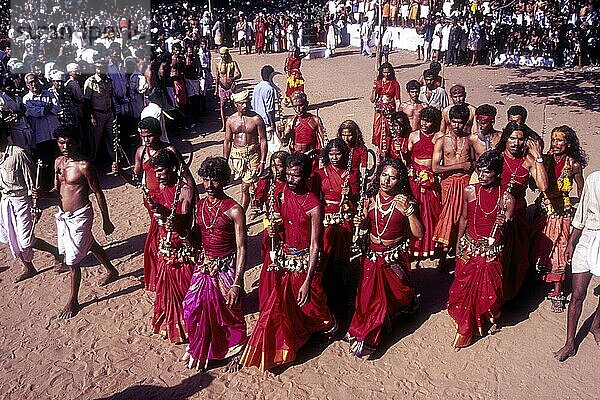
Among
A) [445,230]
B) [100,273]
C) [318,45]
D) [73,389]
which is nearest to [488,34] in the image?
[318,45]

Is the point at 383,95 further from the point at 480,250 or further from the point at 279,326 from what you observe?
the point at 279,326

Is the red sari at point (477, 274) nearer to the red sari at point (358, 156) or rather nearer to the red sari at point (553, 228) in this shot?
the red sari at point (553, 228)

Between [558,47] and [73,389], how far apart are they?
2199cm

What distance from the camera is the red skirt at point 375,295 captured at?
5.46 m

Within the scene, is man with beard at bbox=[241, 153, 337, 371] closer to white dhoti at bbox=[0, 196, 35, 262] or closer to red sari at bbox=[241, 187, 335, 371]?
red sari at bbox=[241, 187, 335, 371]

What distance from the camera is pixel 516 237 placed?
241 inches

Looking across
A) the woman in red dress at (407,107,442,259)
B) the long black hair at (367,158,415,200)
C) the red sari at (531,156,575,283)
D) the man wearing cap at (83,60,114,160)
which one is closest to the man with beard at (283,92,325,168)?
the woman in red dress at (407,107,442,259)

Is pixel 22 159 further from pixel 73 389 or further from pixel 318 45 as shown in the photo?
pixel 318 45

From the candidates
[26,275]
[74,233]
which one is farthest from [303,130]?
[26,275]

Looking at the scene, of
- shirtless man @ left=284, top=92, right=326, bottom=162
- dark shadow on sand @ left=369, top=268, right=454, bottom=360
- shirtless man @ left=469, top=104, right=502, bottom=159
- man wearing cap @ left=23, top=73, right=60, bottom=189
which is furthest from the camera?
man wearing cap @ left=23, top=73, right=60, bottom=189

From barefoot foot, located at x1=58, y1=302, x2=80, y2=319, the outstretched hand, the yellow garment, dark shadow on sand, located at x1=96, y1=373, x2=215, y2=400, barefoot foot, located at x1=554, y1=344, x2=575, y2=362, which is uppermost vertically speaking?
the yellow garment

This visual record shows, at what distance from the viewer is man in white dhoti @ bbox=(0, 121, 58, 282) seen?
263 inches

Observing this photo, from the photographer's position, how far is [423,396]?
5.06 m

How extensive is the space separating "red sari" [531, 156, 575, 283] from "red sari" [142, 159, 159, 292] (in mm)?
4051
